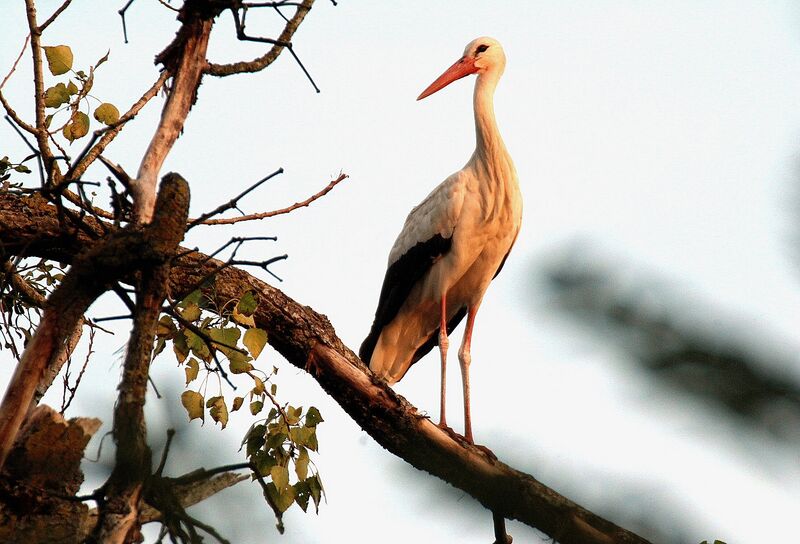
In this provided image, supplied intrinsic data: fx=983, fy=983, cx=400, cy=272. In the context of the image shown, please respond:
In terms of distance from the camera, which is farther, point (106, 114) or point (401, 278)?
point (401, 278)

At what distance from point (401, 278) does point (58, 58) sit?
3354 mm

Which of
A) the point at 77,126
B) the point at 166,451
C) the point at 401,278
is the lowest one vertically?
the point at 166,451

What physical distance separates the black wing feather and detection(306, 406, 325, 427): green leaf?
8.91 ft

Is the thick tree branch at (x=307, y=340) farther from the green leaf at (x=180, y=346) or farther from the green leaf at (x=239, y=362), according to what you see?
the green leaf at (x=239, y=362)

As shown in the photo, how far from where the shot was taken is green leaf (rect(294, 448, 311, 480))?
3.56 meters

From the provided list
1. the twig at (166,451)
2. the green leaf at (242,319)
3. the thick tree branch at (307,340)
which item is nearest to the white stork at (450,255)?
the thick tree branch at (307,340)

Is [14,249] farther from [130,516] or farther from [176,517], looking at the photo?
[176,517]

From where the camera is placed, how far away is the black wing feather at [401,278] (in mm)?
6246

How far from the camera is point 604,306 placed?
0.69m

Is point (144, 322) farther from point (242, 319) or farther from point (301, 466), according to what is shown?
point (301, 466)

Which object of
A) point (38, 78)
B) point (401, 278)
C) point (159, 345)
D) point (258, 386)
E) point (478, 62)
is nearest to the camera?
point (38, 78)

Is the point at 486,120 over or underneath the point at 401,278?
over

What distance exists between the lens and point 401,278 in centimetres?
644

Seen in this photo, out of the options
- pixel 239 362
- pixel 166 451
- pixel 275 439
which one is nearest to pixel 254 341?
pixel 239 362
